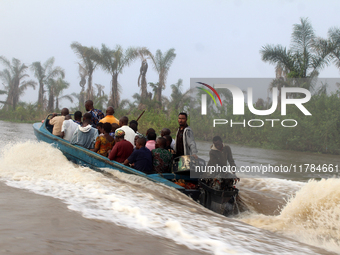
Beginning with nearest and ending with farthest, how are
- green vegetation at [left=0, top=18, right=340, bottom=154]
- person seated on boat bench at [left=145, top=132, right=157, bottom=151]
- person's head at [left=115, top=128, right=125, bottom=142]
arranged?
1. person's head at [left=115, top=128, right=125, bottom=142]
2. person seated on boat bench at [left=145, top=132, right=157, bottom=151]
3. green vegetation at [left=0, top=18, right=340, bottom=154]

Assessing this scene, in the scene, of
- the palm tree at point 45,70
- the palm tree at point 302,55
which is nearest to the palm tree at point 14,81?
the palm tree at point 45,70

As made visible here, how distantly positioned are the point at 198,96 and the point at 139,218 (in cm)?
1637

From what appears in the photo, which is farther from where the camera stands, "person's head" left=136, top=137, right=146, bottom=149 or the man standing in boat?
"person's head" left=136, top=137, right=146, bottom=149

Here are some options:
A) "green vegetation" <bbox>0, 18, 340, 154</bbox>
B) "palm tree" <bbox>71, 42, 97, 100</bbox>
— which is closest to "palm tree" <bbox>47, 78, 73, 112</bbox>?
"green vegetation" <bbox>0, 18, 340, 154</bbox>

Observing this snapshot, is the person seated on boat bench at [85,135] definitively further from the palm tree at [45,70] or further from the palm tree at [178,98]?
the palm tree at [45,70]

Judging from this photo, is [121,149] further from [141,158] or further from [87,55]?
[87,55]

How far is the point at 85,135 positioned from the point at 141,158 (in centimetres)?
200

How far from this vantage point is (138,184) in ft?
16.9

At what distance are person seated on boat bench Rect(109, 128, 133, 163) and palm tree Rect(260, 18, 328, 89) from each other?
11.4 m

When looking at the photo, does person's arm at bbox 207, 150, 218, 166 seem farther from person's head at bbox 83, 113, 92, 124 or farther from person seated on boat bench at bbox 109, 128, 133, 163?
person's head at bbox 83, 113, 92, 124

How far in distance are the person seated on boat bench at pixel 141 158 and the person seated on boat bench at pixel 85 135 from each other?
1792 mm

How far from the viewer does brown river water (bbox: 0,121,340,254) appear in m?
2.74

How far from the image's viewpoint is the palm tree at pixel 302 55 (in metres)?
14.5

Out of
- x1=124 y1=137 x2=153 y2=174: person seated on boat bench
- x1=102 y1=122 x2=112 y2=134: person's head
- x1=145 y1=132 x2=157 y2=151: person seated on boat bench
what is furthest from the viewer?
x1=102 y1=122 x2=112 y2=134: person's head
